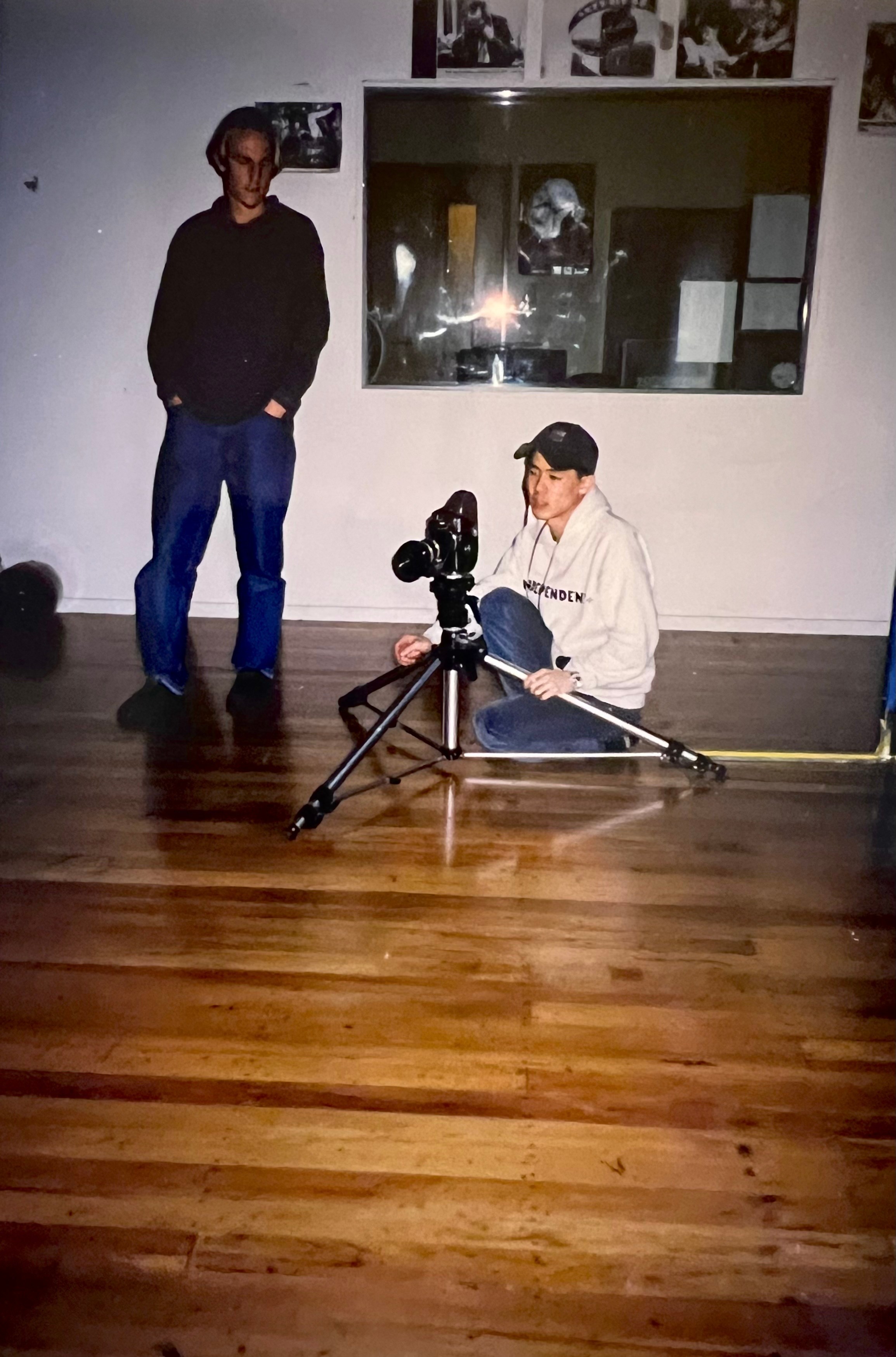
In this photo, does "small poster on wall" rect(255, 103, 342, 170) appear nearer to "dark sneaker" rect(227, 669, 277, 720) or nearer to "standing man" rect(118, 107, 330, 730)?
"standing man" rect(118, 107, 330, 730)

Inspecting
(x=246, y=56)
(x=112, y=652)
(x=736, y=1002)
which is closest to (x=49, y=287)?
(x=246, y=56)

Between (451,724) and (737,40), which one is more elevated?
(737,40)

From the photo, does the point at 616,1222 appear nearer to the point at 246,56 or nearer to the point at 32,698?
the point at 32,698

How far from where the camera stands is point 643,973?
178cm

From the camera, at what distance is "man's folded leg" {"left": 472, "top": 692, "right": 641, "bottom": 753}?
105 inches

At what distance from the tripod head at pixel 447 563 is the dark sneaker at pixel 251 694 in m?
0.86

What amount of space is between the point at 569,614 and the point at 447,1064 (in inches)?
56.2

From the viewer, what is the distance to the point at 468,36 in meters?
3.70

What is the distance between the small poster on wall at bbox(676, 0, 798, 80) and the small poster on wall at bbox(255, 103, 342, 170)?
1.18 m

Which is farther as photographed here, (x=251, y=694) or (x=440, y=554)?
(x=251, y=694)

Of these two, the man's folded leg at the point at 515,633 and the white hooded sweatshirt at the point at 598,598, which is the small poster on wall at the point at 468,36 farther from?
the man's folded leg at the point at 515,633

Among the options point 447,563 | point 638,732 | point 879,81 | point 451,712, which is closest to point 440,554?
point 447,563

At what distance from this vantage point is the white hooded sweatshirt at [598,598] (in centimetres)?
261

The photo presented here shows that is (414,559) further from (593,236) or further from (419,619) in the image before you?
(593,236)
